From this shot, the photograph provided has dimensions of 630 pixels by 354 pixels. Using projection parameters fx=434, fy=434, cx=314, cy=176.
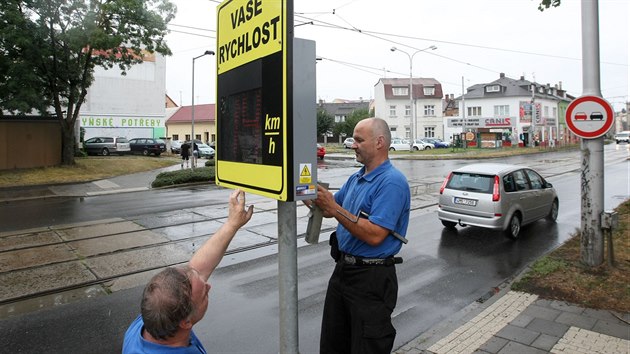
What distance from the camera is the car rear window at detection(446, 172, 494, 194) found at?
9.14 meters

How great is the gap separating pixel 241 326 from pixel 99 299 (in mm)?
2131

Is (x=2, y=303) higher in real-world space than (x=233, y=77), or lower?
lower

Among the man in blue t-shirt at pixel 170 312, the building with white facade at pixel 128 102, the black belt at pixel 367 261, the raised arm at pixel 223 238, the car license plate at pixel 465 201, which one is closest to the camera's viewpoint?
the man in blue t-shirt at pixel 170 312

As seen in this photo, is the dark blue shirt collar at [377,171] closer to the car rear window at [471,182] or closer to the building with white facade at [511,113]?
the car rear window at [471,182]

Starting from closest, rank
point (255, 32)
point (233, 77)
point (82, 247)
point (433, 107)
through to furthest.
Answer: point (255, 32) → point (233, 77) → point (82, 247) → point (433, 107)

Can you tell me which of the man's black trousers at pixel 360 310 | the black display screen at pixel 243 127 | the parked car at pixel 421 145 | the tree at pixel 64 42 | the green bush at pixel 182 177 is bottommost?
the man's black trousers at pixel 360 310

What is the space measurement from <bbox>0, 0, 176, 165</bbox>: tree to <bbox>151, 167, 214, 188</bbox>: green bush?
20.9ft

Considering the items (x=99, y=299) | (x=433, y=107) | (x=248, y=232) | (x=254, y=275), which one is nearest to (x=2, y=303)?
(x=99, y=299)

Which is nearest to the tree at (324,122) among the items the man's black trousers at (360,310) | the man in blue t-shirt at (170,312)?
the man's black trousers at (360,310)

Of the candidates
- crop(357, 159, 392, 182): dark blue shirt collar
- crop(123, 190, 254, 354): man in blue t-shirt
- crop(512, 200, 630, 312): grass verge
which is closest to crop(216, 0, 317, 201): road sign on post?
crop(123, 190, 254, 354): man in blue t-shirt

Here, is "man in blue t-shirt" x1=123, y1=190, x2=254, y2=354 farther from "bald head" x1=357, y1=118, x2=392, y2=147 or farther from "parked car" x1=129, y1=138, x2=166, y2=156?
"parked car" x1=129, y1=138, x2=166, y2=156

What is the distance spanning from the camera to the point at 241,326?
476 cm

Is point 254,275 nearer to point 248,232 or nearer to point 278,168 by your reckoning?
point 248,232

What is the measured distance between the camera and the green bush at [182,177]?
18997 millimetres
